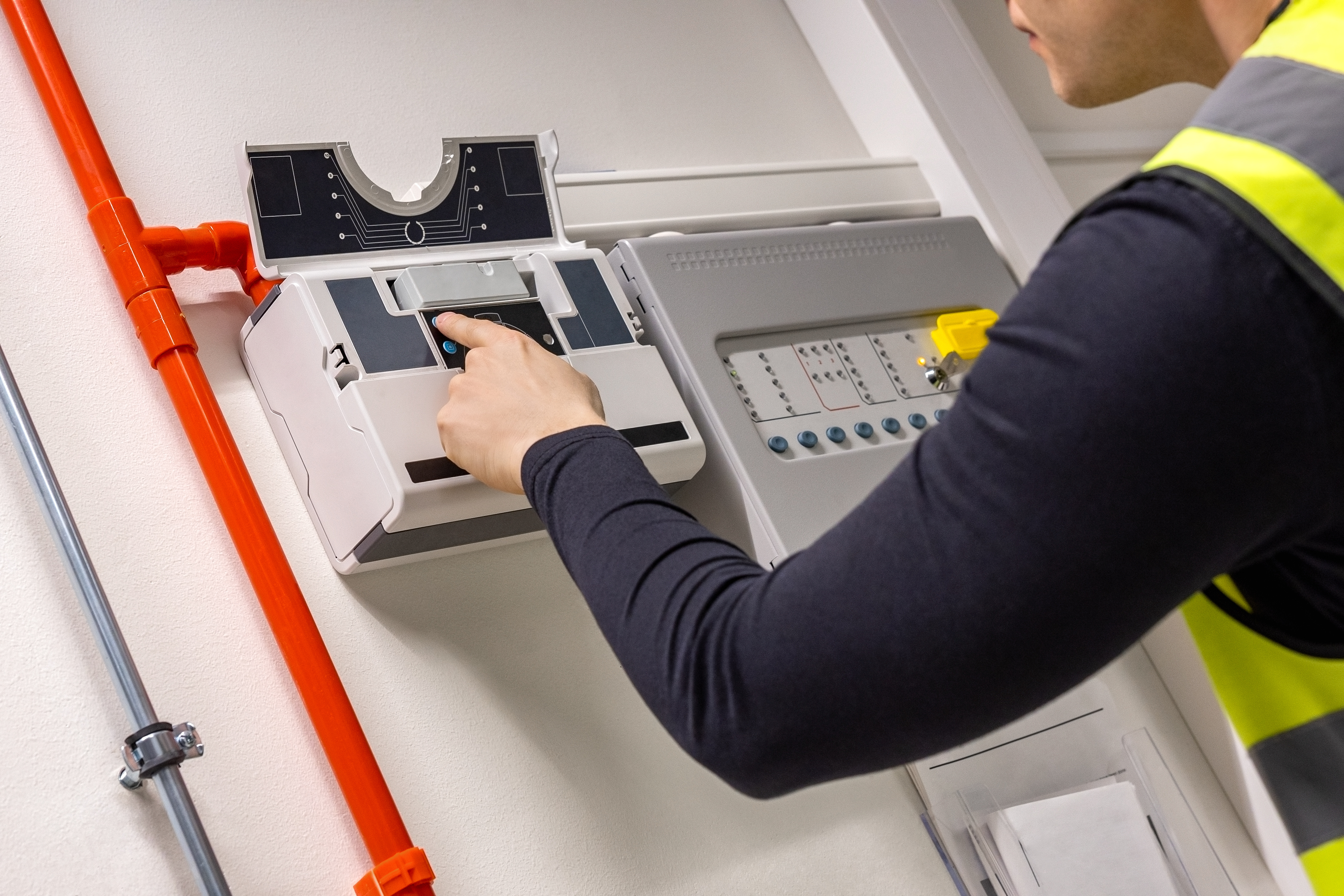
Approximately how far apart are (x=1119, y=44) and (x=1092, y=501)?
37 cm

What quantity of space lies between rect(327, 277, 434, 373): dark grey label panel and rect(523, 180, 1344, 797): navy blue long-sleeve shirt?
1.45 feet

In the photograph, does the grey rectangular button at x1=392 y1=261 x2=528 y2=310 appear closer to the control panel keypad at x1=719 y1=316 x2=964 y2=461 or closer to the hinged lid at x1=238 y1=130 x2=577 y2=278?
the hinged lid at x1=238 y1=130 x2=577 y2=278

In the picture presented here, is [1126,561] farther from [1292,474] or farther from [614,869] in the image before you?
[614,869]

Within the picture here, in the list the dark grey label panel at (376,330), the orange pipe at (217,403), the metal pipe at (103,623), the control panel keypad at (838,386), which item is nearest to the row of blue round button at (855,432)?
the control panel keypad at (838,386)

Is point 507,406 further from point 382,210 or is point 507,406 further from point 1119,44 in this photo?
point 1119,44

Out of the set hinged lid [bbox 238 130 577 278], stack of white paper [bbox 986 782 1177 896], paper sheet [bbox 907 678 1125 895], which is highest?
hinged lid [bbox 238 130 577 278]

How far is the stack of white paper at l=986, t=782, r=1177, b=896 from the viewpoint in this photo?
1100mm

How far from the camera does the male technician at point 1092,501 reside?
47cm

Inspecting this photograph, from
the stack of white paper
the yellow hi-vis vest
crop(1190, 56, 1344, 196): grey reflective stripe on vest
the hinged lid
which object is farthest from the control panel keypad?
crop(1190, 56, 1344, 196): grey reflective stripe on vest

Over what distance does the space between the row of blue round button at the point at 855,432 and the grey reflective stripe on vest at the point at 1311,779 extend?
436 mm

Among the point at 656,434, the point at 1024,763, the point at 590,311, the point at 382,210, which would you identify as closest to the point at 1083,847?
the point at 1024,763

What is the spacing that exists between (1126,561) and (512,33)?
1.13 meters

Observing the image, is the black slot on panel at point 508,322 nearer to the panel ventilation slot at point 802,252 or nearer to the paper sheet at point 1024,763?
the panel ventilation slot at point 802,252

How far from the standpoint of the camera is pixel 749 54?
1.58 m
